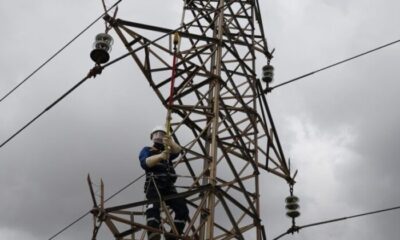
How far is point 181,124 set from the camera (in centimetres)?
1112

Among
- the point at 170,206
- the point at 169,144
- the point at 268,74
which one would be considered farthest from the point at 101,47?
the point at 268,74

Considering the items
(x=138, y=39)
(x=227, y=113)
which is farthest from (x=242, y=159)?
(x=138, y=39)

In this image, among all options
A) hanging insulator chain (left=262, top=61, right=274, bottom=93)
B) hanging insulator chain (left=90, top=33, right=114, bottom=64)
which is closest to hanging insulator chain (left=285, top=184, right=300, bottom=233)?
hanging insulator chain (left=262, top=61, right=274, bottom=93)

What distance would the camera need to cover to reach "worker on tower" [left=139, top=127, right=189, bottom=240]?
374 inches

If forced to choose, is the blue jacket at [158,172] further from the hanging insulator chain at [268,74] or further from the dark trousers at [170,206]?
the hanging insulator chain at [268,74]

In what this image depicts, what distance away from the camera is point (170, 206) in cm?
1004

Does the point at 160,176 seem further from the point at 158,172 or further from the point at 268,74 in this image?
the point at 268,74

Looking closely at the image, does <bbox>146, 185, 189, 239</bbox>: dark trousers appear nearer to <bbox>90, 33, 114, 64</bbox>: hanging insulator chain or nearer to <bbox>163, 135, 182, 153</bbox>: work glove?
<bbox>163, 135, 182, 153</bbox>: work glove

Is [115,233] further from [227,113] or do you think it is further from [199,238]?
[227,113]

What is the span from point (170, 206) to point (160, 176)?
0.62 meters

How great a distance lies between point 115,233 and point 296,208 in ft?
16.5

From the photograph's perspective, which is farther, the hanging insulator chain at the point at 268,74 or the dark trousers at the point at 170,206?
the hanging insulator chain at the point at 268,74

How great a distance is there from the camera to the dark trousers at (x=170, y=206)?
9.48 metres

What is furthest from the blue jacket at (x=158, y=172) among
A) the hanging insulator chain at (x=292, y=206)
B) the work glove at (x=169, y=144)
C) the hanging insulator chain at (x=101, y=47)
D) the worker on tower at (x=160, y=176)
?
the hanging insulator chain at (x=292, y=206)
